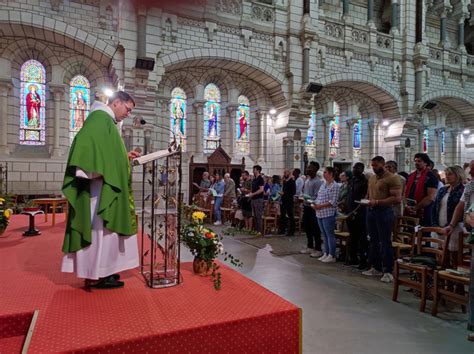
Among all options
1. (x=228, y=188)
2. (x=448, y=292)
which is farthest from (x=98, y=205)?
(x=228, y=188)

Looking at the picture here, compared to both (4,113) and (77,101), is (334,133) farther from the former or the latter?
(4,113)

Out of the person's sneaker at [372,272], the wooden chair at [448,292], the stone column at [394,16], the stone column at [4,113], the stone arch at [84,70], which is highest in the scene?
the stone column at [394,16]

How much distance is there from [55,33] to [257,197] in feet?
22.3

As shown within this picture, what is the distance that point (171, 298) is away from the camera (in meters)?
2.43

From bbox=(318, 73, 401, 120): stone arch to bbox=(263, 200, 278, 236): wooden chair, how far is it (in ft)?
21.3

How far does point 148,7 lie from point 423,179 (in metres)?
8.39

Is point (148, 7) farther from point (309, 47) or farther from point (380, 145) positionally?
point (380, 145)

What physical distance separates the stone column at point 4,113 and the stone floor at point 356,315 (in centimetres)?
771

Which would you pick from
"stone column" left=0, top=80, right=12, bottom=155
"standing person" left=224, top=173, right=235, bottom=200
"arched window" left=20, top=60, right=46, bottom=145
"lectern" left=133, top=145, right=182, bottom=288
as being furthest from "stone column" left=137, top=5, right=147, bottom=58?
"lectern" left=133, top=145, right=182, bottom=288

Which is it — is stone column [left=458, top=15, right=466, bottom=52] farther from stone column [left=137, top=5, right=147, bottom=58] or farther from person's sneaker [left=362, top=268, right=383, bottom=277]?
person's sneaker [left=362, top=268, right=383, bottom=277]

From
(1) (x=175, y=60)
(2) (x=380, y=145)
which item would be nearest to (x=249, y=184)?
(1) (x=175, y=60)

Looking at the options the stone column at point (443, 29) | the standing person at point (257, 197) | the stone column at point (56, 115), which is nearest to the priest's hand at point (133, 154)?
the standing person at point (257, 197)

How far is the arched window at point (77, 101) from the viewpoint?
10180mm

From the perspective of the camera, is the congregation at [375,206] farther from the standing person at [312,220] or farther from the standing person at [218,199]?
the standing person at [218,199]
